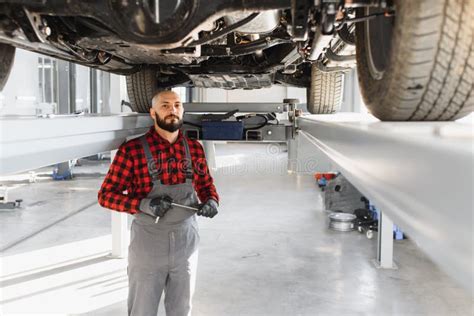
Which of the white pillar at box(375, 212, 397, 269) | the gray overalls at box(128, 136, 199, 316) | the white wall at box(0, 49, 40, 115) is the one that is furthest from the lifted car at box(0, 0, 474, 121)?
the white wall at box(0, 49, 40, 115)

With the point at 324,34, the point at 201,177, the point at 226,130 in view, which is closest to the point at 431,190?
the point at 324,34

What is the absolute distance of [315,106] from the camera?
350cm

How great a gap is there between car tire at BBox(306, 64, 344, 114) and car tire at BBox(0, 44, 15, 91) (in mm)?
1992

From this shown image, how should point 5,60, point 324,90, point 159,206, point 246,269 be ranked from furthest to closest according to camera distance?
point 246,269 → point 324,90 → point 159,206 → point 5,60

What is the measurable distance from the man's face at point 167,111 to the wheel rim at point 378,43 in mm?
1302

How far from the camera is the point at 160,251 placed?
256 cm

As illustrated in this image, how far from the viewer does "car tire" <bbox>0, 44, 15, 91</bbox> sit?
2.11m

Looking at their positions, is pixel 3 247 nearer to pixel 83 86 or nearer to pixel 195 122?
pixel 195 122

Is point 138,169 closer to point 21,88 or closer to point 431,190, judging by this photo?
point 431,190

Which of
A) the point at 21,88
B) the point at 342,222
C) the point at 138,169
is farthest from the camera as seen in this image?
the point at 21,88

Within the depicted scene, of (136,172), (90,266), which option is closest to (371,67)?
(136,172)

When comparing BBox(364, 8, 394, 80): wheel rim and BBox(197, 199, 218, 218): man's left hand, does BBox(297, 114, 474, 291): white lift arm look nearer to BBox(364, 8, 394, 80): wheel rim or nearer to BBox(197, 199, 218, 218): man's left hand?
BBox(364, 8, 394, 80): wheel rim

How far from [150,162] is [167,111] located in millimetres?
283

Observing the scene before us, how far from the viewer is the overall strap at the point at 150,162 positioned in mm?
2543
